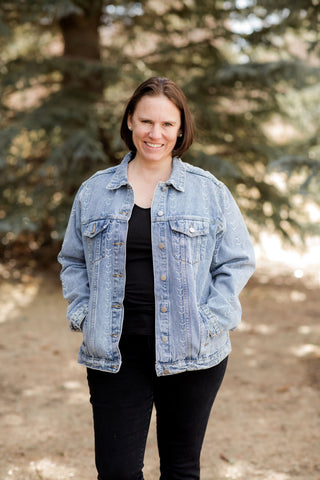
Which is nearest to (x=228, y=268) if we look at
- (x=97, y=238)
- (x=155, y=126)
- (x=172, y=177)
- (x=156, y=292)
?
(x=156, y=292)

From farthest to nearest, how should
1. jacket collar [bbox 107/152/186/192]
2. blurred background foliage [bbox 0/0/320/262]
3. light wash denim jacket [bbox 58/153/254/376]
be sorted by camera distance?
blurred background foliage [bbox 0/0/320/262], jacket collar [bbox 107/152/186/192], light wash denim jacket [bbox 58/153/254/376]

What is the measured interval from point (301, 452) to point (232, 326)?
1.91 m

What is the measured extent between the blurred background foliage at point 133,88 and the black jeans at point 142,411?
4.56 meters

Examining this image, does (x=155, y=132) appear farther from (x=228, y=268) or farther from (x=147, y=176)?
(x=228, y=268)

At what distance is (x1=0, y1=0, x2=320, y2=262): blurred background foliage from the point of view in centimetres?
688

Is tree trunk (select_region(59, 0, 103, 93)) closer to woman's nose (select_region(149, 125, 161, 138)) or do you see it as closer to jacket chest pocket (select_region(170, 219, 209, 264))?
woman's nose (select_region(149, 125, 161, 138))

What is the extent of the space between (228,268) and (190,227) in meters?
0.25

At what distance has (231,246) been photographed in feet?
7.30

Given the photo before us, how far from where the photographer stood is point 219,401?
4477 millimetres

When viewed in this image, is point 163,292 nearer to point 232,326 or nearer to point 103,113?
point 232,326

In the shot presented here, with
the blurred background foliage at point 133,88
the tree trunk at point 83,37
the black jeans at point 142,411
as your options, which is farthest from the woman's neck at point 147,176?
the tree trunk at point 83,37

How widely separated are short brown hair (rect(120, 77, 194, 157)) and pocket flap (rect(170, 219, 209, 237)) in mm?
382

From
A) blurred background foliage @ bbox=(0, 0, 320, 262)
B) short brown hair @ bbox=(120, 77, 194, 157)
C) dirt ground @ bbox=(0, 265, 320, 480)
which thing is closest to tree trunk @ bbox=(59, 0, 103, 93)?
blurred background foliage @ bbox=(0, 0, 320, 262)

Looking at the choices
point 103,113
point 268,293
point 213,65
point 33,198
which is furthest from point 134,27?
point 268,293
